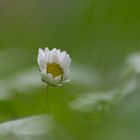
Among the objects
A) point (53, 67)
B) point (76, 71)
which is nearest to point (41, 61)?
point (53, 67)

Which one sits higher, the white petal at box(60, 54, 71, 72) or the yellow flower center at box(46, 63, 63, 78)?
the white petal at box(60, 54, 71, 72)

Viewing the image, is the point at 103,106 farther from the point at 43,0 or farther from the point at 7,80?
the point at 43,0

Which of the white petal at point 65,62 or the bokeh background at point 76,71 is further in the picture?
the white petal at point 65,62

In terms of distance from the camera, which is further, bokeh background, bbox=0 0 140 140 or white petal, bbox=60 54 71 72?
white petal, bbox=60 54 71 72

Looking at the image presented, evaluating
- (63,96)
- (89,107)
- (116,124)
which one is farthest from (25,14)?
(116,124)

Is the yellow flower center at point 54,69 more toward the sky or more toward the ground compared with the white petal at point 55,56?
more toward the ground
